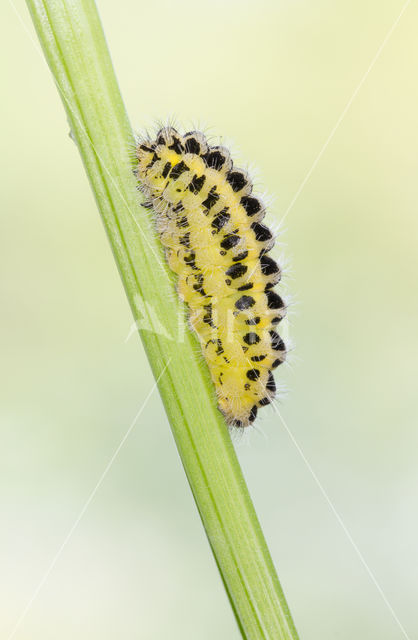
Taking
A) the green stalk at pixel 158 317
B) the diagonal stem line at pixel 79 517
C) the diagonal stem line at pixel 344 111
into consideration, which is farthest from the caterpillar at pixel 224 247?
the diagonal stem line at pixel 344 111

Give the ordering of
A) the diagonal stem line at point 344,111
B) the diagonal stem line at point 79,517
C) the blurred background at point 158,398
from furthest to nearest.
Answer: the diagonal stem line at point 344,111
the blurred background at point 158,398
the diagonal stem line at point 79,517

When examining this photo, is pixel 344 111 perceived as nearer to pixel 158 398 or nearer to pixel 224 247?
pixel 158 398

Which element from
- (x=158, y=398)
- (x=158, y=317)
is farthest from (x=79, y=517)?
(x=158, y=317)

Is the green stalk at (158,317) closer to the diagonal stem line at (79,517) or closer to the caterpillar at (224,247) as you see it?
the caterpillar at (224,247)

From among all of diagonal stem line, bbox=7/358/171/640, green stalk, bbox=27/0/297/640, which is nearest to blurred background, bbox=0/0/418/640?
diagonal stem line, bbox=7/358/171/640

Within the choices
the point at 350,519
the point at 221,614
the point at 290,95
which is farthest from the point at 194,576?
the point at 290,95

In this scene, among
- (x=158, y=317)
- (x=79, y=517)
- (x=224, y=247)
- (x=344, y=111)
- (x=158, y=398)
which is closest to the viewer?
(x=158, y=317)
